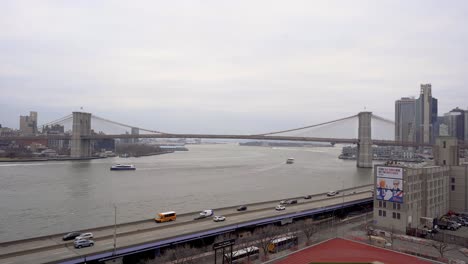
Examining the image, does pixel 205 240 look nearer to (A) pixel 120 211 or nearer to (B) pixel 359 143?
(A) pixel 120 211

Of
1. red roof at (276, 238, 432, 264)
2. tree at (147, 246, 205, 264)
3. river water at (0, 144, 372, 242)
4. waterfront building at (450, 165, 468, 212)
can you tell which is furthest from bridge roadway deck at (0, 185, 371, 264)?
waterfront building at (450, 165, 468, 212)

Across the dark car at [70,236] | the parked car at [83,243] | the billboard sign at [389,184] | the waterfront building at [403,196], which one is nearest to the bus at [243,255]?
the parked car at [83,243]

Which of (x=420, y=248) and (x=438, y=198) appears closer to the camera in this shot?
(x=420, y=248)

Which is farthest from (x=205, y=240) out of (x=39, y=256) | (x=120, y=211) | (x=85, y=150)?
(x=85, y=150)

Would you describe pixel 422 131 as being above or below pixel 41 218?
above

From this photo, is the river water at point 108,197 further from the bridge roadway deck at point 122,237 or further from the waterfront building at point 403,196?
the waterfront building at point 403,196

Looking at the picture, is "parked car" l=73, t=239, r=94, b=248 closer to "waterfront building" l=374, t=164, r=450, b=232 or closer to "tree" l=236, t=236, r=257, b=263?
"tree" l=236, t=236, r=257, b=263
